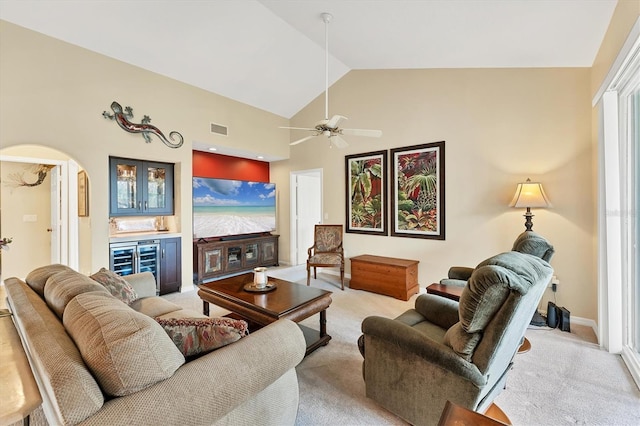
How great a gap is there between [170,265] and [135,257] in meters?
0.50

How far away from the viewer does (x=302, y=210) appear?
6.53 m

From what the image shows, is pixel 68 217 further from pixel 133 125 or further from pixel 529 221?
pixel 529 221

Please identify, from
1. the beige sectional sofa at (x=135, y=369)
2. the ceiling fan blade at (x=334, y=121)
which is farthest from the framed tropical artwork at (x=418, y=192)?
the beige sectional sofa at (x=135, y=369)

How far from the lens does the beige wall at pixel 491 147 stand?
10.6 ft

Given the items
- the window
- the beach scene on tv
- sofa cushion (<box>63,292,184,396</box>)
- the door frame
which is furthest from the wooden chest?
the door frame

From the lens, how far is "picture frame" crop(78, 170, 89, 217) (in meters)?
4.18

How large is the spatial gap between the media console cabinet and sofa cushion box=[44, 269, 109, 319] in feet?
10.4

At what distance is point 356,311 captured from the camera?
3.64 metres

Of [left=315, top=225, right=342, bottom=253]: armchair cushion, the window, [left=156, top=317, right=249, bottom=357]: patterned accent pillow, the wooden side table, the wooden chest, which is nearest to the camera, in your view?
[left=156, top=317, right=249, bottom=357]: patterned accent pillow

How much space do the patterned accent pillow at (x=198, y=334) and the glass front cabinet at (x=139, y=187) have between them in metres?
3.47

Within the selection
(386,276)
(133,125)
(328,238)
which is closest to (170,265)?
(133,125)

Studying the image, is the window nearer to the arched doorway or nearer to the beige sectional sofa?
the beige sectional sofa

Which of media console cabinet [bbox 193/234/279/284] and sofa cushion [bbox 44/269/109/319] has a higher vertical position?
sofa cushion [bbox 44/269/109/319]

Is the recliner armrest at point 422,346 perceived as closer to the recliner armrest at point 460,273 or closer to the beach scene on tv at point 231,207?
the recliner armrest at point 460,273
